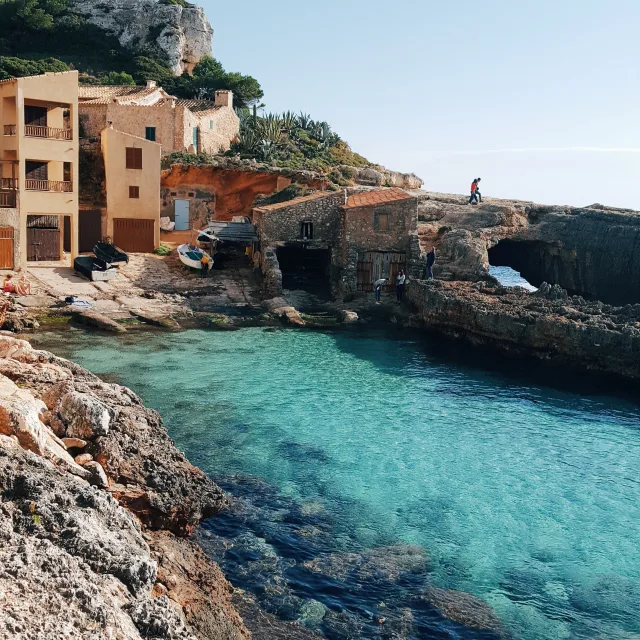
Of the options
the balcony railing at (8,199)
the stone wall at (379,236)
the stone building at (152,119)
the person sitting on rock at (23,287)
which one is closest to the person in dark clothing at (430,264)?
the stone wall at (379,236)

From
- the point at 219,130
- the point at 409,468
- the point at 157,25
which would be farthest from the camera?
the point at 157,25

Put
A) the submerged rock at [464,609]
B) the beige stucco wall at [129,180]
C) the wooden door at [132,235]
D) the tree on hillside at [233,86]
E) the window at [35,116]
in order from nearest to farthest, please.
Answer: the submerged rock at [464,609] → the window at [35,116] → the beige stucco wall at [129,180] → the wooden door at [132,235] → the tree on hillside at [233,86]

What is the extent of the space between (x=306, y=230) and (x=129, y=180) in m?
11.4

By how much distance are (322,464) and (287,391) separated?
21.0ft

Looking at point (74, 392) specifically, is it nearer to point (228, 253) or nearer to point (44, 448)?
point (44, 448)

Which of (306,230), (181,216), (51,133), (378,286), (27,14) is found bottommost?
(378,286)

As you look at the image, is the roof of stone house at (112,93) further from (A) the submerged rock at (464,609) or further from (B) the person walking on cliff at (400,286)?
(A) the submerged rock at (464,609)

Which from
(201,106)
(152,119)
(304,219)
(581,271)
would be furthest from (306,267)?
(201,106)

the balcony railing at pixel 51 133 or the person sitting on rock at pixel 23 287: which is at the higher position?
the balcony railing at pixel 51 133

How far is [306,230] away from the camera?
132 feet

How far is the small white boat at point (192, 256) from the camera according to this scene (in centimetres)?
4106

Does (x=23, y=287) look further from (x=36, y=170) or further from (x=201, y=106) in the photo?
(x=201, y=106)

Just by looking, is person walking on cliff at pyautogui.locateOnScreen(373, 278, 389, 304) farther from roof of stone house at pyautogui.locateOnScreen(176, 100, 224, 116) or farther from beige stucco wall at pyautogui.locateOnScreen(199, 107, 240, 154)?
roof of stone house at pyautogui.locateOnScreen(176, 100, 224, 116)

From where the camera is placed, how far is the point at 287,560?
583 inches
